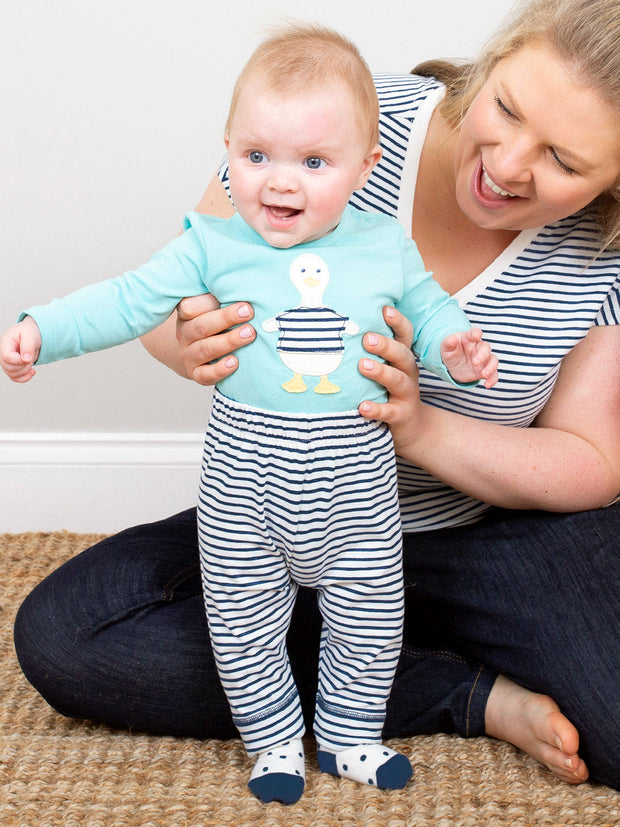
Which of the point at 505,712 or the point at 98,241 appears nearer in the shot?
the point at 505,712

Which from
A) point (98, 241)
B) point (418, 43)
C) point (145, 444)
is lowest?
point (145, 444)

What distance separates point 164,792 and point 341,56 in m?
0.79

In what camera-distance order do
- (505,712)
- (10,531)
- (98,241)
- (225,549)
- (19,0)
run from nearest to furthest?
1. (225,549)
2. (505,712)
3. (19,0)
4. (98,241)
5. (10,531)

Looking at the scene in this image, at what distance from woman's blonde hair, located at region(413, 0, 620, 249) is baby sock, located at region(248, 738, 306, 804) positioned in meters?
0.69

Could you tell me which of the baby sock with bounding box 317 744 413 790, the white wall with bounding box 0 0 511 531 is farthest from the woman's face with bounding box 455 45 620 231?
the white wall with bounding box 0 0 511 531

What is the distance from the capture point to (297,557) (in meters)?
1.01

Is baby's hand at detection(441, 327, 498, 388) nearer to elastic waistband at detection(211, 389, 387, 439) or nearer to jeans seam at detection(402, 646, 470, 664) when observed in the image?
elastic waistband at detection(211, 389, 387, 439)

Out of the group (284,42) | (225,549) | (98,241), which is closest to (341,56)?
(284,42)

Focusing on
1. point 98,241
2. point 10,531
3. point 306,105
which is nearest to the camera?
point 306,105

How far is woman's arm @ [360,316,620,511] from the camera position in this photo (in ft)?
3.79

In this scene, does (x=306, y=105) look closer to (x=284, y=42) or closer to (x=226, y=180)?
(x=284, y=42)

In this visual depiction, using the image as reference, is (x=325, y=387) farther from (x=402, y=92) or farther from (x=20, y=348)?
(x=402, y=92)

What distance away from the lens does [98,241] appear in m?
1.79

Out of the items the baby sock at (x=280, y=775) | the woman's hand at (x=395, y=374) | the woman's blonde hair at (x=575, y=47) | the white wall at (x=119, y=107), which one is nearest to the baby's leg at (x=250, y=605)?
→ the baby sock at (x=280, y=775)
